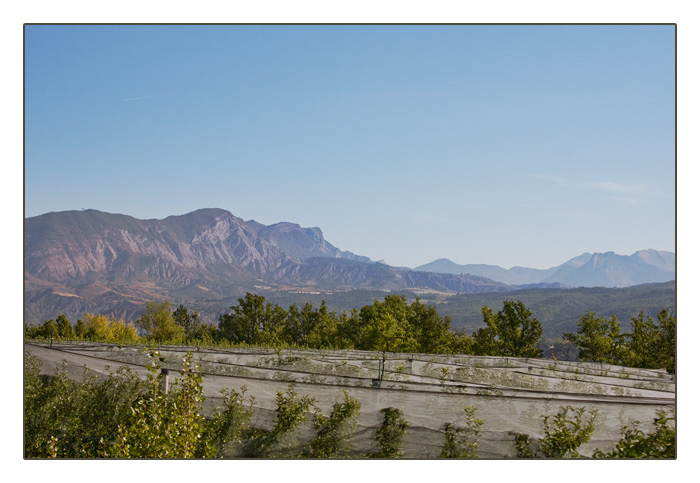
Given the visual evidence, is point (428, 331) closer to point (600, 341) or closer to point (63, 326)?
point (600, 341)

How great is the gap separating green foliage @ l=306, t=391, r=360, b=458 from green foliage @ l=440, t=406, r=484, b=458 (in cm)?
129

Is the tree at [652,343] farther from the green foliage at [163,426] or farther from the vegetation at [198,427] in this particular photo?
the green foliage at [163,426]

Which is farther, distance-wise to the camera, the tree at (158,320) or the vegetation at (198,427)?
the tree at (158,320)

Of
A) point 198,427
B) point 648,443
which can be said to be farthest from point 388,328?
point 198,427

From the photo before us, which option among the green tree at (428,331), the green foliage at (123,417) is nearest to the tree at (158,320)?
the green tree at (428,331)

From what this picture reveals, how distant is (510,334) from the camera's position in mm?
20531

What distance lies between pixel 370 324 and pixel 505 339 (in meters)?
5.13

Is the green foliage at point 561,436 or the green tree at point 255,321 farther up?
the green foliage at point 561,436

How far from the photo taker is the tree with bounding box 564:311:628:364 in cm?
1823

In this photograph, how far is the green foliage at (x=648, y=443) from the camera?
7570 millimetres

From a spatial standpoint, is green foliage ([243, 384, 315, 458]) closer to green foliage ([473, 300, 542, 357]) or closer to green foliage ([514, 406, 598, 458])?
green foliage ([514, 406, 598, 458])

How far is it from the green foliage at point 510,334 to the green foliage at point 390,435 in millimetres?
13296

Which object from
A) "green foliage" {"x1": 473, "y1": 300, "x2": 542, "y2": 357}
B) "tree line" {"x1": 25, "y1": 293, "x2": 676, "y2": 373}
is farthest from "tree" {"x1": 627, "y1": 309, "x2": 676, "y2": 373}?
"green foliage" {"x1": 473, "y1": 300, "x2": 542, "y2": 357}
